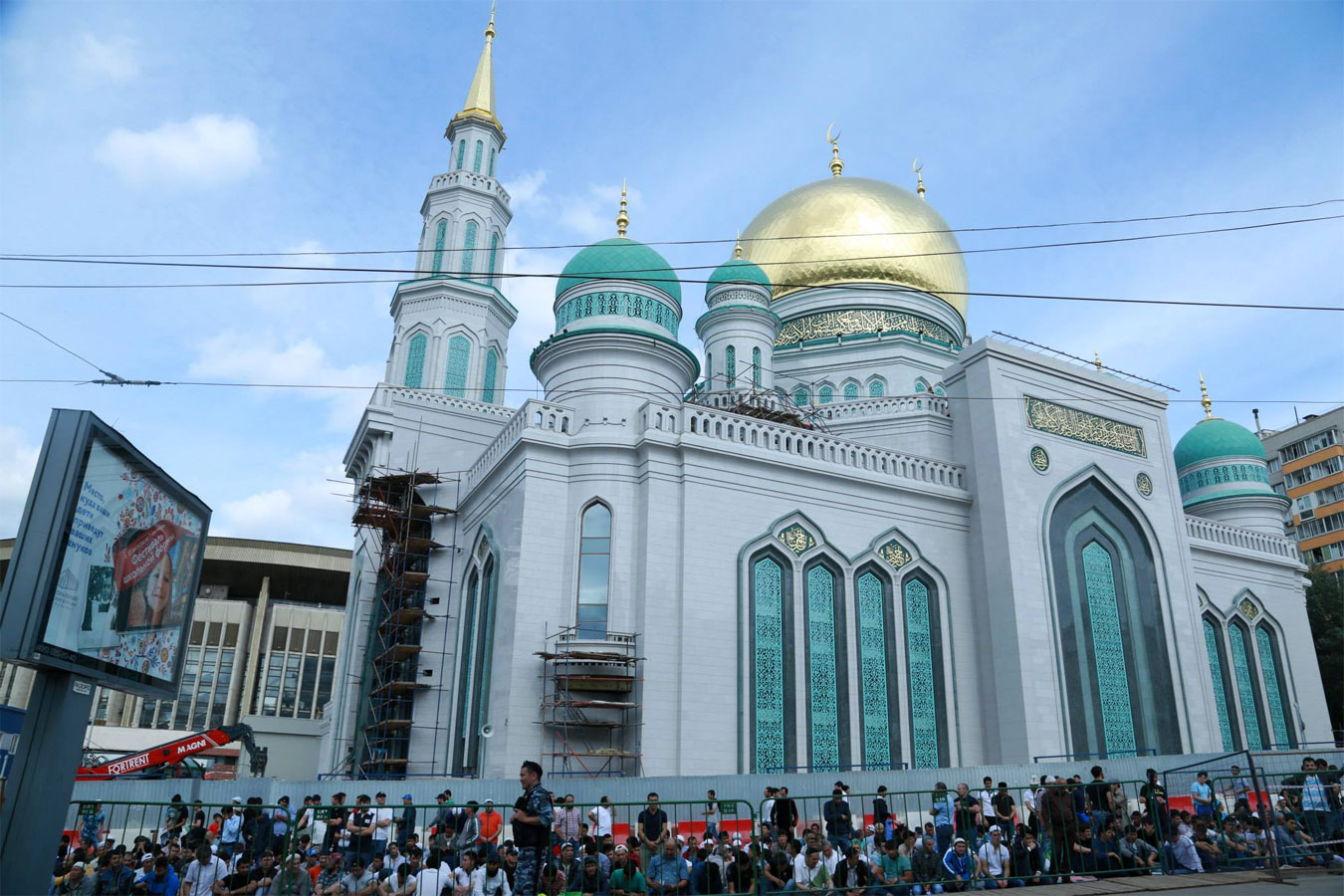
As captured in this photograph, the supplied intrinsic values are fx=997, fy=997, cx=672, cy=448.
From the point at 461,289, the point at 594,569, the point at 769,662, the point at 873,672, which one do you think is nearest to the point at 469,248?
the point at 461,289

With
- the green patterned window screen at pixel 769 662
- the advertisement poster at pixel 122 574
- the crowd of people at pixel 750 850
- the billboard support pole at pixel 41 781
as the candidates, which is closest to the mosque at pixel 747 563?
the green patterned window screen at pixel 769 662

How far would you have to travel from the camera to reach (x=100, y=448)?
632 cm

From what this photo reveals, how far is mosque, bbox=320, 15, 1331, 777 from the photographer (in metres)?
16.0

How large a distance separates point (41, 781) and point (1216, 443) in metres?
29.2

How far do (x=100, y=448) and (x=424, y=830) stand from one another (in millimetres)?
6074

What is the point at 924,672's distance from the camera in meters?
18.1

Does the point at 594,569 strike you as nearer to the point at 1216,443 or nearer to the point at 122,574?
the point at 122,574

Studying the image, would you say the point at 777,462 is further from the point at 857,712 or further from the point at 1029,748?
the point at 1029,748

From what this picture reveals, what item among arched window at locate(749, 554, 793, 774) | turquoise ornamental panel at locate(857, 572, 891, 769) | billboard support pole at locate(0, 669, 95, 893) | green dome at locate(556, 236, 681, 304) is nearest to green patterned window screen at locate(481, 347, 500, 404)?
green dome at locate(556, 236, 681, 304)

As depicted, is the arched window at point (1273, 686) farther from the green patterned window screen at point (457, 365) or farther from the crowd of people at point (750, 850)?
the green patterned window screen at point (457, 365)

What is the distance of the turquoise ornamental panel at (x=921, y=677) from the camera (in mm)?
17500

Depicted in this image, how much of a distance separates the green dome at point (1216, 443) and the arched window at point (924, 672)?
13.9 m

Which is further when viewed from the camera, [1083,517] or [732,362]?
[732,362]

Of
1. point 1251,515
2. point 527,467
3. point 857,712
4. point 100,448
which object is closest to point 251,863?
point 100,448
